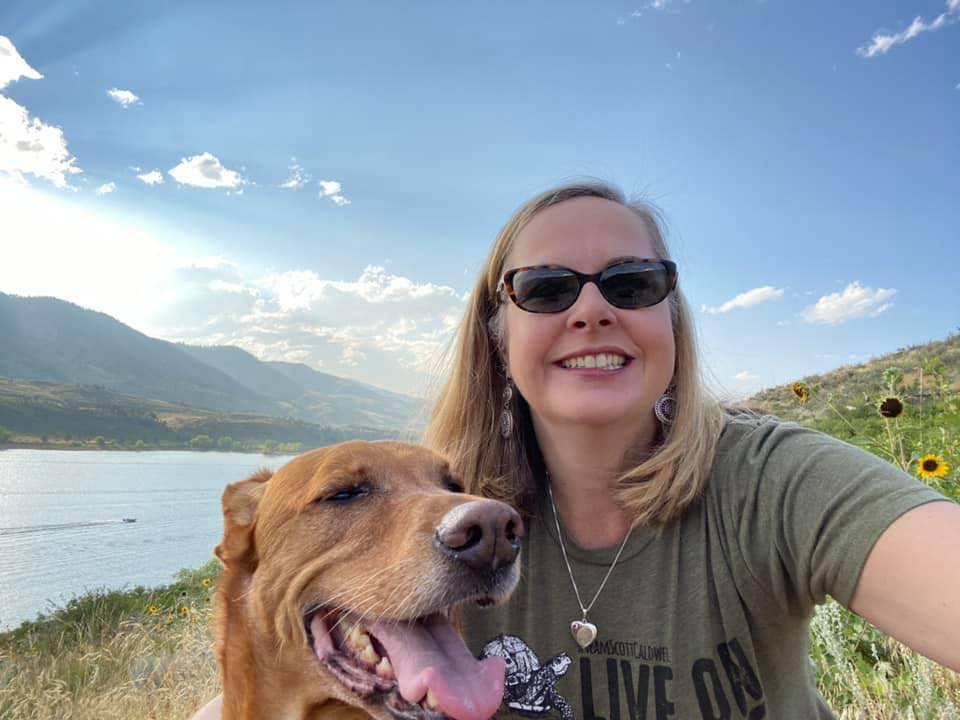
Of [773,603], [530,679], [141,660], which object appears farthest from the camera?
[141,660]

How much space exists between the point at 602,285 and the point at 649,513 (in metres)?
Answer: 0.96

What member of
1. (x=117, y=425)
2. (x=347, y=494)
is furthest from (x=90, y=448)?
(x=347, y=494)

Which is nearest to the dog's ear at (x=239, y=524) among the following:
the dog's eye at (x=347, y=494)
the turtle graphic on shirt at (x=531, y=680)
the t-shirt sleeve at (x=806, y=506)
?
the dog's eye at (x=347, y=494)

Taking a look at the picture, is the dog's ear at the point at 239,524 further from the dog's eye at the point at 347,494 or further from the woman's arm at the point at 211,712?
the woman's arm at the point at 211,712

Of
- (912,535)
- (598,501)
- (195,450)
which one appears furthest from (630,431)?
(195,450)

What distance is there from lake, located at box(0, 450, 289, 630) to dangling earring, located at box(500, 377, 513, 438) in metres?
6.25

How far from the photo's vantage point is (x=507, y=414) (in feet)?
10.4

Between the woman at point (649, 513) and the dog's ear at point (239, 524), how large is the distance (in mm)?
974

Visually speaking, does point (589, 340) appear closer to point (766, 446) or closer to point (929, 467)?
point (766, 446)

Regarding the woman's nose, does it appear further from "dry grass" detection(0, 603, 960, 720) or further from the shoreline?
the shoreline

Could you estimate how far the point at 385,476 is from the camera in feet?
8.25

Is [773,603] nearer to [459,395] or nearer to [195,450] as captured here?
[459,395]

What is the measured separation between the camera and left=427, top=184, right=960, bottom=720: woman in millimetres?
1725

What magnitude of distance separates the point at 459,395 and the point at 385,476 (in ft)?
2.85
